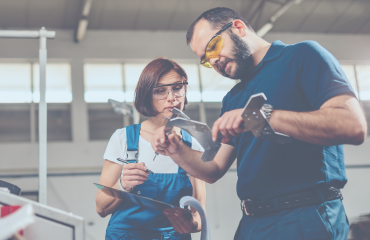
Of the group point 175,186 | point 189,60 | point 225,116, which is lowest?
point 175,186

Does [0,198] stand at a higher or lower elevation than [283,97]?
lower

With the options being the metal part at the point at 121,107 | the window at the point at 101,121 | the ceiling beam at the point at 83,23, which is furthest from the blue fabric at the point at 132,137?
the window at the point at 101,121

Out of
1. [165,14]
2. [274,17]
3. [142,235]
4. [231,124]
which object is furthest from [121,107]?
[274,17]

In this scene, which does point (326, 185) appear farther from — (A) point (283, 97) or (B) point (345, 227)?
(A) point (283, 97)

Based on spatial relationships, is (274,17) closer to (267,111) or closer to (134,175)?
(134,175)

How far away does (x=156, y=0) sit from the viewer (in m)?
7.47

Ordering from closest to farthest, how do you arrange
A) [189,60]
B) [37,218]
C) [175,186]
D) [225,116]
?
[37,218]
[225,116]
[175,186]
[189,60]

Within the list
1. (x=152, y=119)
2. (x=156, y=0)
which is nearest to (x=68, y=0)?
(x=156, y=0)

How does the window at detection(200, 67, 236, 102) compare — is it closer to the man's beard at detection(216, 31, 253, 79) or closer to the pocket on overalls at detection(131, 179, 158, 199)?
the pocket on overalls at detection(131, 179, 158, 199)

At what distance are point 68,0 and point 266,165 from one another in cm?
697

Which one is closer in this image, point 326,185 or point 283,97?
point 326,185

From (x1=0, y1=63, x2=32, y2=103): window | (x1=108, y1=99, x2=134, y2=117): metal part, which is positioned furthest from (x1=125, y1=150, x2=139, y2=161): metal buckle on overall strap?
(x1=0, y1=63, x2=32, y2=103): window

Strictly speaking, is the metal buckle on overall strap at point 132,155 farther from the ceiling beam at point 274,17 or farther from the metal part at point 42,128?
the ceiling beam at point 274,17

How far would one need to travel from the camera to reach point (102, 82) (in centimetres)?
795
